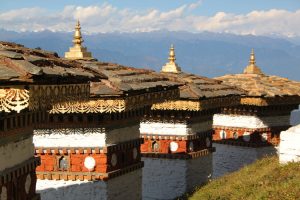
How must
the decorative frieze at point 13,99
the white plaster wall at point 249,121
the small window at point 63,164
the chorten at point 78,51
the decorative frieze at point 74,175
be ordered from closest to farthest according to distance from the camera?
the decorative frieze at point 13,99
the decorative frieze at point 74,175
the small window at point 63,164
the chorten at point 78,51
the white plaster wall at point 249,121

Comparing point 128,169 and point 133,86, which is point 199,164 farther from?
point 133,86

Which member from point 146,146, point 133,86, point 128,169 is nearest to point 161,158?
point 146,146

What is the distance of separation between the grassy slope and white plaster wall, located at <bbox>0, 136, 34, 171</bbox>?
3.92 metres

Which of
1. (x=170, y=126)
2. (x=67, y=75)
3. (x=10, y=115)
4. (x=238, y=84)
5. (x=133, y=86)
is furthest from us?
(x=238, y=84)

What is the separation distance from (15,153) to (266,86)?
1126cm

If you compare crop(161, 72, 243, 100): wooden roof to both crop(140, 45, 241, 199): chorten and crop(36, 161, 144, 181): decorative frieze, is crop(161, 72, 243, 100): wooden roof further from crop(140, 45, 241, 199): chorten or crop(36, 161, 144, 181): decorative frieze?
crop(36, 161, 144, 181): decorative frieze

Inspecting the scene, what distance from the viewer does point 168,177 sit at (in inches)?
541

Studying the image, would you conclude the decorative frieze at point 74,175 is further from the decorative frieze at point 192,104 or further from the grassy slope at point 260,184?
the decorative frieze at point 192,104

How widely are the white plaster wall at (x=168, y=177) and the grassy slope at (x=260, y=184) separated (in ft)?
5.51

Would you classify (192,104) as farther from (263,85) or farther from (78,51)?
(263,85)

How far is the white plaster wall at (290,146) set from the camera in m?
11.2

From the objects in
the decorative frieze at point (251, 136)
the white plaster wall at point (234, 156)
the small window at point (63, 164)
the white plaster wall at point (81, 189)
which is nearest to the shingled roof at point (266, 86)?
the decorative frieze at point (251, 136)

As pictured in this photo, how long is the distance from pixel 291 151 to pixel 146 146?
3948mm

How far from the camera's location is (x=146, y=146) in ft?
45.7
